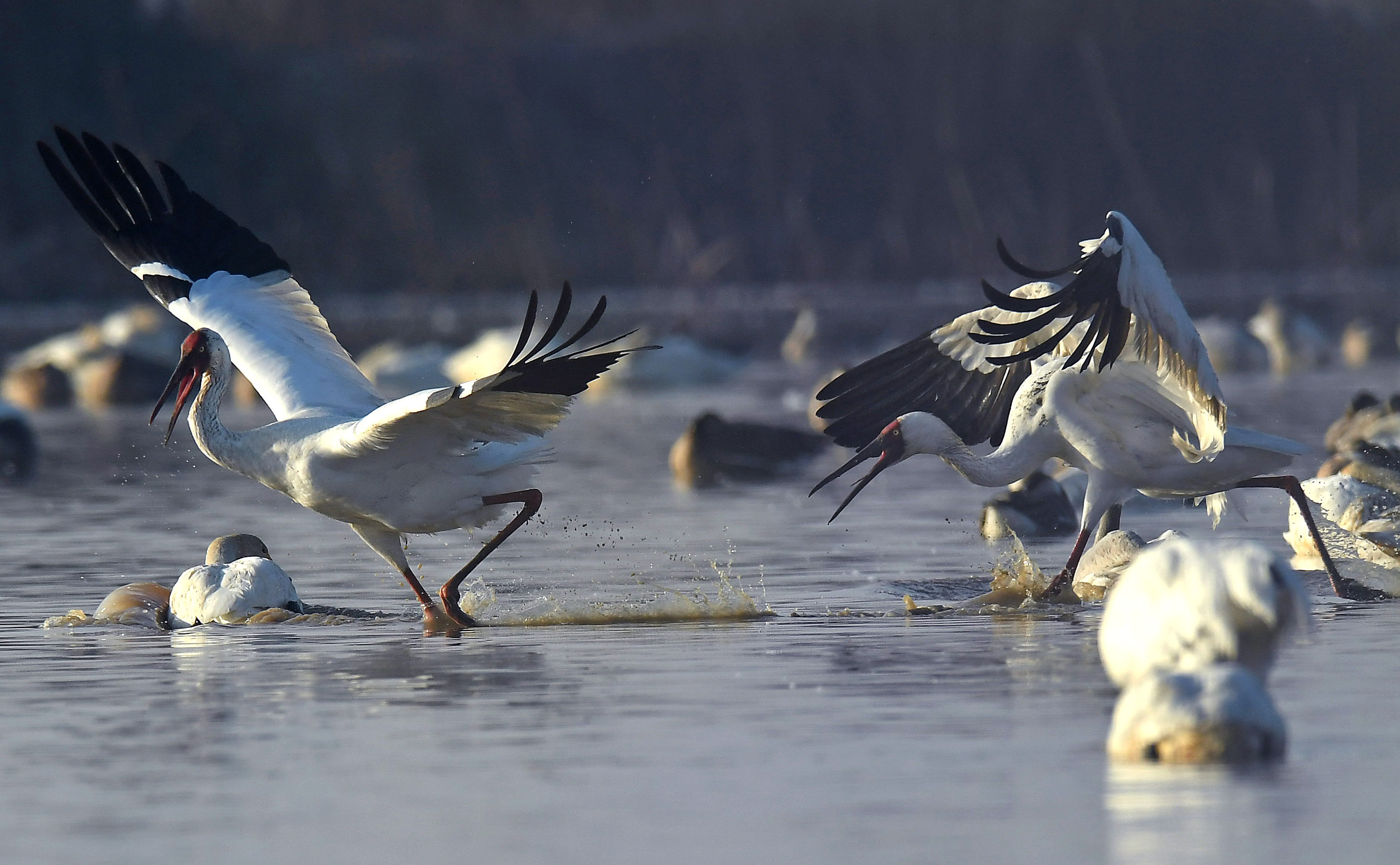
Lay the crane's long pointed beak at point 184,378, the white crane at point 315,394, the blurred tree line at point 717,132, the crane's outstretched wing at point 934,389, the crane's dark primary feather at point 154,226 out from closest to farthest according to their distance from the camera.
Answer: the white crane at point 315,394 < the crane's long pointed beak at point 184,378 < the crane's dark primary feather at point 154,226 < the crane's outstretched wing at point 934,389 < the blurred tree line at point 717,132

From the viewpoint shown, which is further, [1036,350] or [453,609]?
[1036,350]

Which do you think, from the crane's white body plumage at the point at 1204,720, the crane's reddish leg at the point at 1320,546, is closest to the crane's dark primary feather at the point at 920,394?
the crane's reddish leg at the point at 1320,546

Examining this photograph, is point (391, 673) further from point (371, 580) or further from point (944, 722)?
point (371, 580)

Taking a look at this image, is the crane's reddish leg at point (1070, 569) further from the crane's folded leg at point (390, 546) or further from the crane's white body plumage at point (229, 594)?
the crane's white body plumage at point (229, 594)

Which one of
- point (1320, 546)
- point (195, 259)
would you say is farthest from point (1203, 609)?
point (195, 259)

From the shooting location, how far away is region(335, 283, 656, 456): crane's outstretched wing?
358 inches

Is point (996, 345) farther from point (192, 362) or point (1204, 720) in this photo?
point (1204, 720)

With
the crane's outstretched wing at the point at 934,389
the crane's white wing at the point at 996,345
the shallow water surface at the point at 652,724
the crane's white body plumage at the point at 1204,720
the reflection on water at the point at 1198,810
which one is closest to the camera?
the reflection on water at the point at 1198,810

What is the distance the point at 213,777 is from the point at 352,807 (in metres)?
0.63

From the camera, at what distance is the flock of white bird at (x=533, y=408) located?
10.0m

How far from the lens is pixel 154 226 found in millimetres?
11875

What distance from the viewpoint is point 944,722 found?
7.22 m

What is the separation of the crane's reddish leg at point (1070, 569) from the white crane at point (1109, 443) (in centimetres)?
1

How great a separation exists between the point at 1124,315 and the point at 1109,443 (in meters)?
1.14
